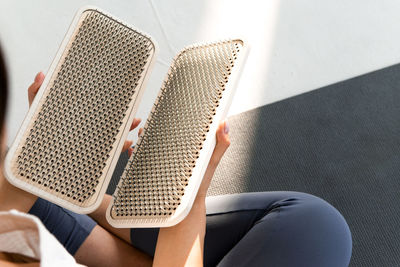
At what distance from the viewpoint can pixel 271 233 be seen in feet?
2.23

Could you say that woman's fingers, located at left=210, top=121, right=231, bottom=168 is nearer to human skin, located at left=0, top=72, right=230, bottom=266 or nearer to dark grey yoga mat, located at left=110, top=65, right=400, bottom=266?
human skin, located at left=0, top=72, right=230, bottom=266

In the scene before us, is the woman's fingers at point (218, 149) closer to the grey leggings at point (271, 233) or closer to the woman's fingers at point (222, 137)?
the woman's fingers at point (222, 137)

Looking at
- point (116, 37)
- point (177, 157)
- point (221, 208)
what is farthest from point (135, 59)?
point (221, 208)

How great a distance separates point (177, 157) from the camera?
0.60 m

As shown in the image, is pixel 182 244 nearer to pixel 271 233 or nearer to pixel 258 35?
pixel 271 233

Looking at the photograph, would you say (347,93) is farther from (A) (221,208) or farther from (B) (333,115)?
(A) (221,208)

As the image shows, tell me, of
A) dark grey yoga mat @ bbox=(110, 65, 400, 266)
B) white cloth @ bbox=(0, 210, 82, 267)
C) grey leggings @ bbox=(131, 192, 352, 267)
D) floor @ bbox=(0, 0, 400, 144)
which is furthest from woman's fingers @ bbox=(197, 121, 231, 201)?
floor @ bbox=(0, 0, 400, 144)

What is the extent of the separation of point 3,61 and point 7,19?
1056 millimetres

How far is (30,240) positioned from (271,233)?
15.3 inches

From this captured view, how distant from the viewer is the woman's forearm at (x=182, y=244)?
2.02ft

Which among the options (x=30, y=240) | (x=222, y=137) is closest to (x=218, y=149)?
(x=222, y=137)

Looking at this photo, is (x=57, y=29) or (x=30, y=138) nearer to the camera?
(x=30, y=138)

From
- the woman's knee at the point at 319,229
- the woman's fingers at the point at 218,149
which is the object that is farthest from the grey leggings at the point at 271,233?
the woman's fingers at the point at 218,149

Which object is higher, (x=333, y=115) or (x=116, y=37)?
(x=116, y=37)
